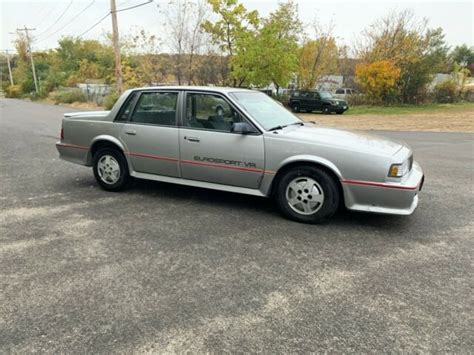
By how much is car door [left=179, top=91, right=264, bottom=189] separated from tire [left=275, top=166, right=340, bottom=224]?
0.36 meters

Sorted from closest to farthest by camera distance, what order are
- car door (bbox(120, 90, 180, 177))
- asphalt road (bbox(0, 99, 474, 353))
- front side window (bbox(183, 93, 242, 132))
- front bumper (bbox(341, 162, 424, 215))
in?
1. asphalt road (bbox(0, 99, 474, 353))
2. front bumper (bbox(341, 162, 424, 215))
3. front side window (bbox(183, 93, 242, 132))
4. car door (bbox(120, 90, 180, 177))

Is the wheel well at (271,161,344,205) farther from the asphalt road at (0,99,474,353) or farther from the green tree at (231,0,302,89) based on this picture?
the green tree at (231,0,302,89)

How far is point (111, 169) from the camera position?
5.62 m

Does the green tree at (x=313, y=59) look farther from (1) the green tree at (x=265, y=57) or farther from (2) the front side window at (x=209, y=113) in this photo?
(2) the front side window at (x=209, y=113)

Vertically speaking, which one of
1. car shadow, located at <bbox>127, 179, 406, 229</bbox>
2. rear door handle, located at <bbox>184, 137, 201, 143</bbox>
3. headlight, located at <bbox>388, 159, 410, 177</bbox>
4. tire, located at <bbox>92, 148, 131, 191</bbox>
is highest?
rear door handle, located at <bbox>184, 137, 201, 143</bbox>

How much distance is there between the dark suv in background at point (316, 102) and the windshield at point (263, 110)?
21.2 meters

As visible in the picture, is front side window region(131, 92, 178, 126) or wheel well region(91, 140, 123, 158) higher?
front side window region(131, 92, 178, 126)

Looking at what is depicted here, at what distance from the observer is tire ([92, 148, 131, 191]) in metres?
5.55

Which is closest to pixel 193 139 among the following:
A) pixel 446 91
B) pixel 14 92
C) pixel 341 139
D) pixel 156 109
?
pixel 156 109

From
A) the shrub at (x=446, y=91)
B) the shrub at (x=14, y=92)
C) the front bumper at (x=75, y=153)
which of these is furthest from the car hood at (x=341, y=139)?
the shrub at (x=14, y=92)

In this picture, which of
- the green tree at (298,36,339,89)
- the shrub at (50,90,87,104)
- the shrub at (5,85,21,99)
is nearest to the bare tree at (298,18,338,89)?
the green tree at (298,36,339,89)

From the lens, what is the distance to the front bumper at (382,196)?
155 inches

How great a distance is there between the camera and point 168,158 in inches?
200

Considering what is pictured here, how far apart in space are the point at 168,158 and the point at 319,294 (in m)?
2.92
